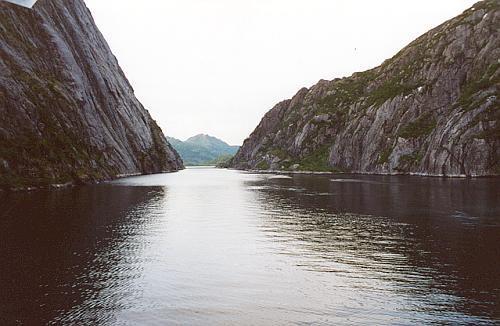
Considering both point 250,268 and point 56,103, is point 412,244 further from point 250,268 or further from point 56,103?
point 56,103

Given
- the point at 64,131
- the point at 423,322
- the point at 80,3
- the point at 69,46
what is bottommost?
the point at 423,322

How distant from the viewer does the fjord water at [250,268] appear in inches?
898

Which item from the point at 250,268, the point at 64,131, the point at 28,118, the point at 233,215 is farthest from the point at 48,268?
the point at 64,131

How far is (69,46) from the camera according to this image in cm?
17550

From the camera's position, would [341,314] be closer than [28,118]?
Yes

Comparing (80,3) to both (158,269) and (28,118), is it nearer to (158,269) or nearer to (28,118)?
(28,118)

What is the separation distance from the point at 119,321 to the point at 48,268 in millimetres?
13214

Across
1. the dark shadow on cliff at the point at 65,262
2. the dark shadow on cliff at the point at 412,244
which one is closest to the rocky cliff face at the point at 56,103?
the dark shadow on cliff at the point at 65,262

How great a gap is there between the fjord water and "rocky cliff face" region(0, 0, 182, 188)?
53.8 meters

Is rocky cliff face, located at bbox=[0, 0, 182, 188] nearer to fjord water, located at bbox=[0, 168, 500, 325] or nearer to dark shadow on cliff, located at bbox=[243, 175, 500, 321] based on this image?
fjord water, located at bbox=[0, 168, 500, 325]

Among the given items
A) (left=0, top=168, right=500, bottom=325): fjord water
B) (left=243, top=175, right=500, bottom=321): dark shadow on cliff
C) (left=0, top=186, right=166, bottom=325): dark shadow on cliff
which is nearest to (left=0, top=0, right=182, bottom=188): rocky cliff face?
(left=0, top=186, right=166, bottom=325): dark shadow on cliff

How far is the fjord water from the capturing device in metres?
22.8

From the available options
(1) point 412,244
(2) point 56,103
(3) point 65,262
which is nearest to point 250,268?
(3) point 65,262

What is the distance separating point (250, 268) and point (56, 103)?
125 metres
